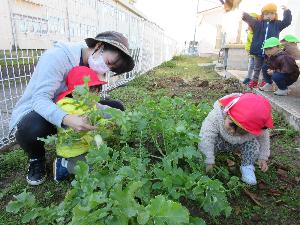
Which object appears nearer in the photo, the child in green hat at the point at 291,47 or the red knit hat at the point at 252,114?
the red knit hat at the point at 252,114

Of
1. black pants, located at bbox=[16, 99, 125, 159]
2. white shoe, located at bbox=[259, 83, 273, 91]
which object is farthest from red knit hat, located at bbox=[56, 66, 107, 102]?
white shoe, located at bbox=[259, 83, 273, 91]

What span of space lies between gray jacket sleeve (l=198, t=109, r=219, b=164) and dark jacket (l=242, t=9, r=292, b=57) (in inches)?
157

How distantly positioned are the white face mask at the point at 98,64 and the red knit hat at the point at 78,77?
0.07m

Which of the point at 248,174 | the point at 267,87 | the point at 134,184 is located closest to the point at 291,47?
the point at 267,87

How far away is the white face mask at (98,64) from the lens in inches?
89.3

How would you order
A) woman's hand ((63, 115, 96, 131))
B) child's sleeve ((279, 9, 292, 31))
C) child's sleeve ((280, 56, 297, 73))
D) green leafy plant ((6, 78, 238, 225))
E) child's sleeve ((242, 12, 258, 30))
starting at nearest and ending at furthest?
1. green leafy plant ((6, 78, 238, 225))
2. woman's hand ((63, 115, 96, 131))
3. child's sleeve ((280, 56, 297, 73))
4. child's sleeve ((279, 9, 292, 31))
5. child's sleeve ((242, 12, 258, 30))

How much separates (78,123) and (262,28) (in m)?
4.88

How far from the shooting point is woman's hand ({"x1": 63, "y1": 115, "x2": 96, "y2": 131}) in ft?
6.05

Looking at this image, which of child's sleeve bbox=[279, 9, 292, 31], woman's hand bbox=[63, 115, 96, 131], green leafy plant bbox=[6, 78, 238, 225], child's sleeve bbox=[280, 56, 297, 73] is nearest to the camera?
green leafy plant bbox=[6, 78, 238, 225]

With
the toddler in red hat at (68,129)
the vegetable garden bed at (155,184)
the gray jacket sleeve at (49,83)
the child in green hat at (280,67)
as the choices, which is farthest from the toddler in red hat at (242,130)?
the child in green hat at (280,67)

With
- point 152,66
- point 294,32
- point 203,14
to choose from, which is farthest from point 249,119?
point 203,14

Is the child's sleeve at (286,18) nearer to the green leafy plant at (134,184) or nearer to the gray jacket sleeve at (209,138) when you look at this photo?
the green leafy plant at (134,184)

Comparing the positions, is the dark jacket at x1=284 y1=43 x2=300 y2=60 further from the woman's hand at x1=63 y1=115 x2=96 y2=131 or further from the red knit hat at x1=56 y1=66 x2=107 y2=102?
the woman's hand at x1=63 y1=115 x2=96 y2=131

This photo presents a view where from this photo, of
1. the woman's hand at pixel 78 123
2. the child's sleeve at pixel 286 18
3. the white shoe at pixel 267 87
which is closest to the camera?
the woman's hand at pixel 78 123
